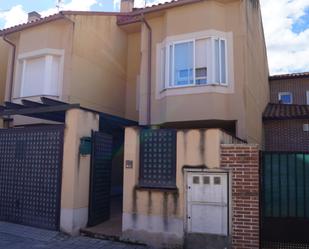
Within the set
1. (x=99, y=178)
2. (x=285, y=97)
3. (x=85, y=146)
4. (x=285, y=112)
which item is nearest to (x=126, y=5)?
(x=285, y=112)

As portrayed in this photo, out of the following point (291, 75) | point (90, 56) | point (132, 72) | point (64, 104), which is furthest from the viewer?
point (291, 75)

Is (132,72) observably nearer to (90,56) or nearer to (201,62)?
(90,56)

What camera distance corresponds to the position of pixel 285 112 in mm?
16234

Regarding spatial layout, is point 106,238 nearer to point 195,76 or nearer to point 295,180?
point 295,180

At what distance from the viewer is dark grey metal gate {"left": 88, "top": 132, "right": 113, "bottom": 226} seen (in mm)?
8977

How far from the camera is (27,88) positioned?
1350 centimetres

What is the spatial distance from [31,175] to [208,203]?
484cm

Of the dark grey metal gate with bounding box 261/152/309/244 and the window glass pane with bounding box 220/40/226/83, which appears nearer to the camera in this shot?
the dark grey metal gate with bounding box 261/152/309/244

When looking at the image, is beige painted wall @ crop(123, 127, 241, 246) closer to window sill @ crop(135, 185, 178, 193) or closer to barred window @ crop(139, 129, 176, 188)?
window sill @ crop(135, 185, 178, 193)

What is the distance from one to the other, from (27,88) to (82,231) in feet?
23.7

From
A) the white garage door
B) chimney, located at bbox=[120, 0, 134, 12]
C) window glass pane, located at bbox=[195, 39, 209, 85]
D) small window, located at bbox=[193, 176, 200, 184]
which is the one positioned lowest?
the white garage door

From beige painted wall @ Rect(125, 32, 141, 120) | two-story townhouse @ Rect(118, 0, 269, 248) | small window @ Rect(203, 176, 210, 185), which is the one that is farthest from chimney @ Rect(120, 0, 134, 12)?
small window @ Rect(203, 176, 210, 185)

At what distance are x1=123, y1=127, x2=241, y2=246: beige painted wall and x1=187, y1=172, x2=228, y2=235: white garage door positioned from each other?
199 mm

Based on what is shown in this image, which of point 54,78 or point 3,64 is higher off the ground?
point 3,64
